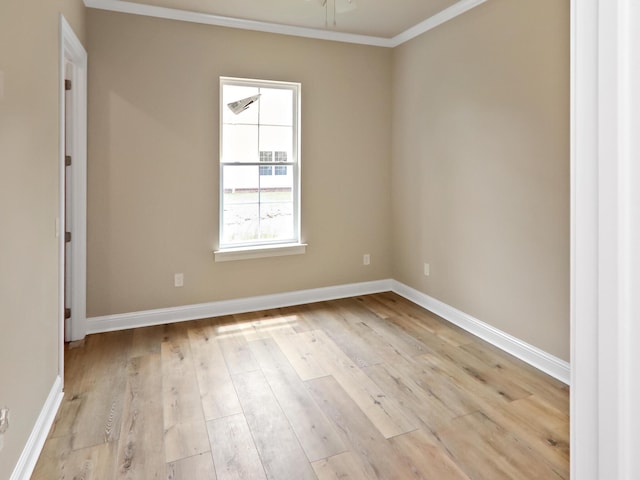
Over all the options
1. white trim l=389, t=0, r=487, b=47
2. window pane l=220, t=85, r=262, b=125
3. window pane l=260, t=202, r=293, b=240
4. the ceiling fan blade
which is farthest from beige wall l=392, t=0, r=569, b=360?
window pane l=220, t=85, r=262, b=125

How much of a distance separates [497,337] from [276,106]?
9.66ft

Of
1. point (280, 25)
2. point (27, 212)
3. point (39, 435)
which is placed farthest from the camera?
point (280, 25)

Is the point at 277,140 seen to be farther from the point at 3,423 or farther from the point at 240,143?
the point at 3,423

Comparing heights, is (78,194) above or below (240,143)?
below

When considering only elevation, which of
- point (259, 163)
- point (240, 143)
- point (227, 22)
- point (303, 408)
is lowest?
point (303, 408)

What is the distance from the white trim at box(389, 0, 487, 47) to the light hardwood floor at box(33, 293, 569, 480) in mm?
2736

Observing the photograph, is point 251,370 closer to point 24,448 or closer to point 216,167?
point 24,448

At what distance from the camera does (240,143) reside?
13.6 feet

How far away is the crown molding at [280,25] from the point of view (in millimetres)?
3531

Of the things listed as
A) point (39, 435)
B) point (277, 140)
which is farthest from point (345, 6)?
point (39, 435)

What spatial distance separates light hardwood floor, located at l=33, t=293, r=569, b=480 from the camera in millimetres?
2068

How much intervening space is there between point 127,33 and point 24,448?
125 inches

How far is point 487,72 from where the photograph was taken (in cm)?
340

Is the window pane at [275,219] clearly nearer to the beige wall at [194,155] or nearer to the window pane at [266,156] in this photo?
the beige wall at [194,155]
